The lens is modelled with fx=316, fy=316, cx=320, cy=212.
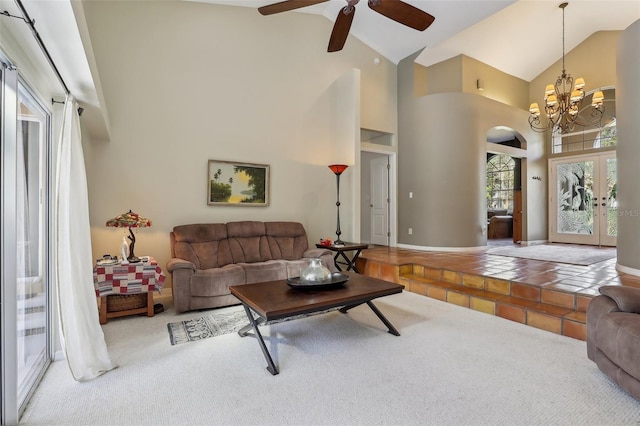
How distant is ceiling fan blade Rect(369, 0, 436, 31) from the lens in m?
2.65

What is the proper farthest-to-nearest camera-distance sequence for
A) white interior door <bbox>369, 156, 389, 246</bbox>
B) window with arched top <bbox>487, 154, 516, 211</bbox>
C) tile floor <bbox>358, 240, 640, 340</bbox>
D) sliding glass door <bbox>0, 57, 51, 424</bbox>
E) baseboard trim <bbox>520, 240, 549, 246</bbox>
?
window with arched top <bbox>487, 154, 516, 211</bbox> → baseboard trim <bbox>520, 240, 549, 246</bbox> → white interior door <bbox>369, 156, 389, 246</bbox> → tile floor <bbox>358, 240, 640, 340</bbox> → sliding glass door <bbox>0, 57, 51, 424</bbox>

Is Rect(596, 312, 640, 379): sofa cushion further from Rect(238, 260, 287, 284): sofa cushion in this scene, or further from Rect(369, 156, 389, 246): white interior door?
Rect(369, 156, 389, 246): white interior door

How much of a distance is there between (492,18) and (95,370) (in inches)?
288

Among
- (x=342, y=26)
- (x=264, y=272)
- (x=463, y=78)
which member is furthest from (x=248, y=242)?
(x=463, y=78)

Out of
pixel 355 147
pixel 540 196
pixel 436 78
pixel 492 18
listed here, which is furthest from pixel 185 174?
pixel 540 196

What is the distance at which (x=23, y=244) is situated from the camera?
79.4 inches

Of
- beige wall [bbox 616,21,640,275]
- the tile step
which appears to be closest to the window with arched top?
beige wall [bbox 616,21,640,275]

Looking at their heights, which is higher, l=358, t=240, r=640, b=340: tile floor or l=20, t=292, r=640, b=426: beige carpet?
l=358, t=240, r=640, b=340: tile floor

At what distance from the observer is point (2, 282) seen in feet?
5.12

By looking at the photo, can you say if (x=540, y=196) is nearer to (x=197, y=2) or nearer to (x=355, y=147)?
(x=355, y=147)

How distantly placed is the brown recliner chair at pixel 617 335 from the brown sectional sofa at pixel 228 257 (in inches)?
110

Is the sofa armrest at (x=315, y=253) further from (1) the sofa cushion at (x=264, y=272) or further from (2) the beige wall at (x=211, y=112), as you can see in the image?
(2) the beige wall at (x=211, y=112)

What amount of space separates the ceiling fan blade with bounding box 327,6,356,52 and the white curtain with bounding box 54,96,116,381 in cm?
222

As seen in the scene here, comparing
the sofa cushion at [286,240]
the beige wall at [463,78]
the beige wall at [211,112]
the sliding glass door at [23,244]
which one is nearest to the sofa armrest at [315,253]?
the sofa cushion at [286,240]
